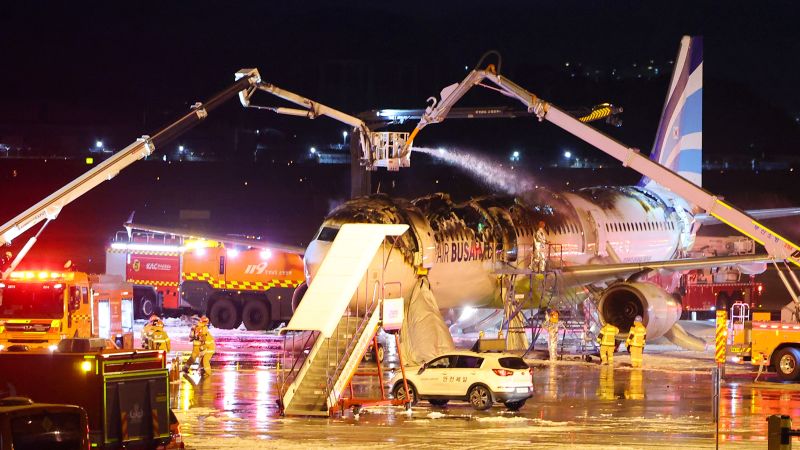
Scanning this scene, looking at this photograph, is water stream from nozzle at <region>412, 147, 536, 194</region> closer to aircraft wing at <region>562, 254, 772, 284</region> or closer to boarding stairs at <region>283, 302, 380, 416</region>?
aircraft wing at <region>562, 254, 772, 284</region>

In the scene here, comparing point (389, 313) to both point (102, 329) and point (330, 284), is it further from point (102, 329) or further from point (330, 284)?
point (102, 329)

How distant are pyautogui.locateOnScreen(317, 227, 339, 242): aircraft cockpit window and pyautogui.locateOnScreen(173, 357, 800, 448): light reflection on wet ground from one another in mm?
3629

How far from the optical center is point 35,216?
28109 mm

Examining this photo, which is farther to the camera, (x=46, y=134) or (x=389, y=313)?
(x=46, y=134)

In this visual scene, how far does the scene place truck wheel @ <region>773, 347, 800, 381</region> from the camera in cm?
2981

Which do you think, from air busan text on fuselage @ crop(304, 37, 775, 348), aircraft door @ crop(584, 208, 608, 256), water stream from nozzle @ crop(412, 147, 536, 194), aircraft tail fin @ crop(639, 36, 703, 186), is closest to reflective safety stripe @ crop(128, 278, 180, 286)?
air busan text on fuselage @ crop(304, 37, 775, 348)

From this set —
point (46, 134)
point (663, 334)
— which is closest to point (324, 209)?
point (46, 134)

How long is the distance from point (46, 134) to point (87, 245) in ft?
96.6

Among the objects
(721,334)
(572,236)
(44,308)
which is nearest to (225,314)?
(572,236)

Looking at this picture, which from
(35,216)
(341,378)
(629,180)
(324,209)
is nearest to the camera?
(341,378)

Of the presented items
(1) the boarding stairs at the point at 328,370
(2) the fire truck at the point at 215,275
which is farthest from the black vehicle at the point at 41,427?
(2) the fire truck at the point at 215,275

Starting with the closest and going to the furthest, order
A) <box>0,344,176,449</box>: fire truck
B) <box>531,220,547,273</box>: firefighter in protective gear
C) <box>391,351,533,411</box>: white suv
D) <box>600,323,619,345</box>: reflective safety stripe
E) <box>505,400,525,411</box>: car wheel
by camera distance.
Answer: <box>0,344,176,449</box>: fire truck
<box>391,351,533,411</box>: white suv
<box>505,400,525,411</box>: car wheel
<box>600,323,619,345</box>: reflective safety stripe
<box>531,220,547,273</box>: firefighter in protective gear

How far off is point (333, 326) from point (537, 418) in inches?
171

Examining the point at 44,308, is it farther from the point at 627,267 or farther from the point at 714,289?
the point at 714,289
